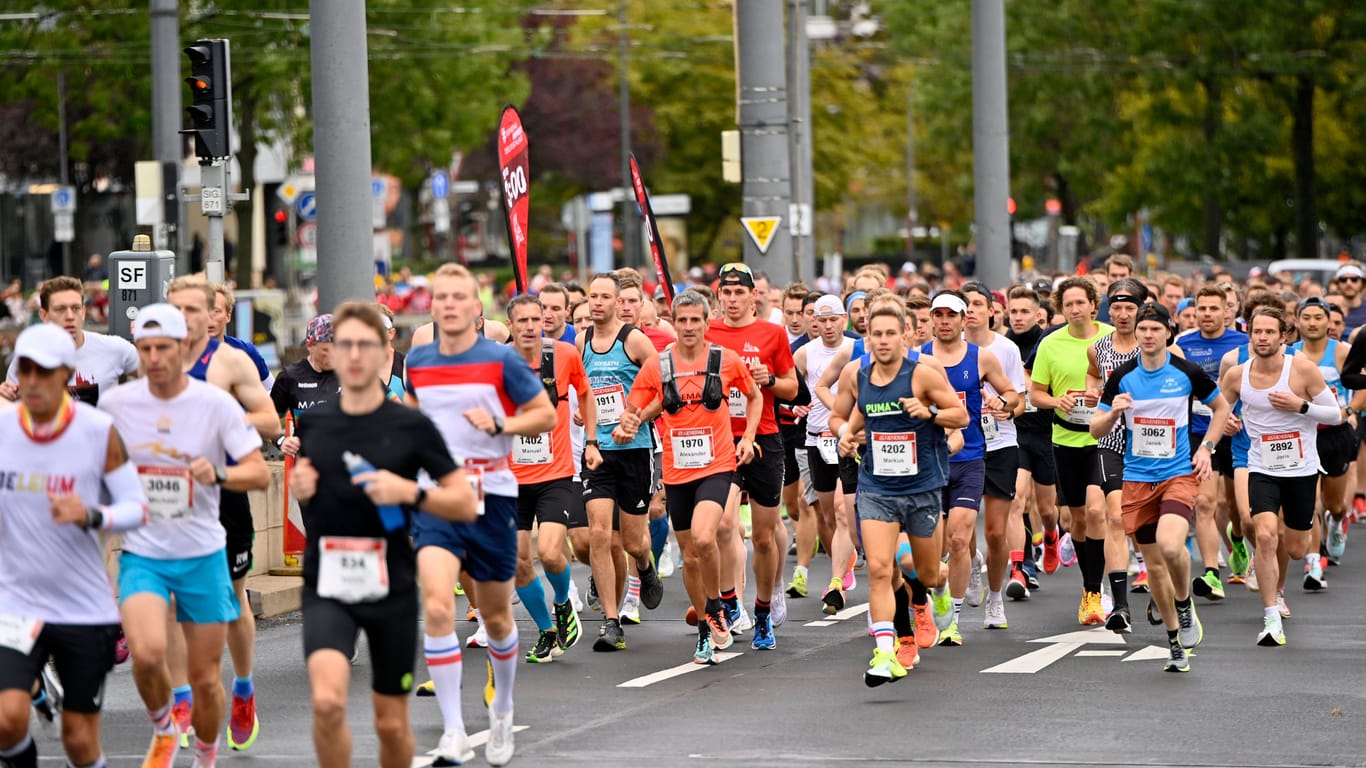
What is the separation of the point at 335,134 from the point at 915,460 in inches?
240

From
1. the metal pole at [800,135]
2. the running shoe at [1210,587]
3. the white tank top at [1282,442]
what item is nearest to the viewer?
the white tank top at [1282,442]

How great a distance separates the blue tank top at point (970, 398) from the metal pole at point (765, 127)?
26.0 feet

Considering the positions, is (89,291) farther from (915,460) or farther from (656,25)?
(915,460)

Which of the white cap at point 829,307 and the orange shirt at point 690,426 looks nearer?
the orange shirt at point 690,426

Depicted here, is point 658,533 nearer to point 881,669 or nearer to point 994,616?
point 994,616

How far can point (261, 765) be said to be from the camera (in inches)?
354

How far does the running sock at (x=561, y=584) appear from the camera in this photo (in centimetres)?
1177

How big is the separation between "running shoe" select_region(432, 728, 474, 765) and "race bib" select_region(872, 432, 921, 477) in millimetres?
2995

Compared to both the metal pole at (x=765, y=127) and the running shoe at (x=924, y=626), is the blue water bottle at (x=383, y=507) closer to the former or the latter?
the running shoe at (x=924, y=626)

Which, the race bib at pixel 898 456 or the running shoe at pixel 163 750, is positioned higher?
the race bib at pixel 898 456

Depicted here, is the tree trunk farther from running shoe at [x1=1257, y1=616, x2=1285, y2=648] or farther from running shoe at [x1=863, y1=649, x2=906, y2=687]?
running shoe at [x1=863, y1=649, x2=906, y2=687]

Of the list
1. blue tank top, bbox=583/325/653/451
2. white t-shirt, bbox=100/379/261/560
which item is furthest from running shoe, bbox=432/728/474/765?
blue tank top, bbox=583/325/653/451

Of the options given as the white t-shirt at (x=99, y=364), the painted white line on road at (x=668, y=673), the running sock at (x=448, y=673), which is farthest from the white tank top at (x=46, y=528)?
the painted white line on road at (x=668, y=673)

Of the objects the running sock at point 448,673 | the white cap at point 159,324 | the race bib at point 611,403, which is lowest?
the running sock at point 448,673
